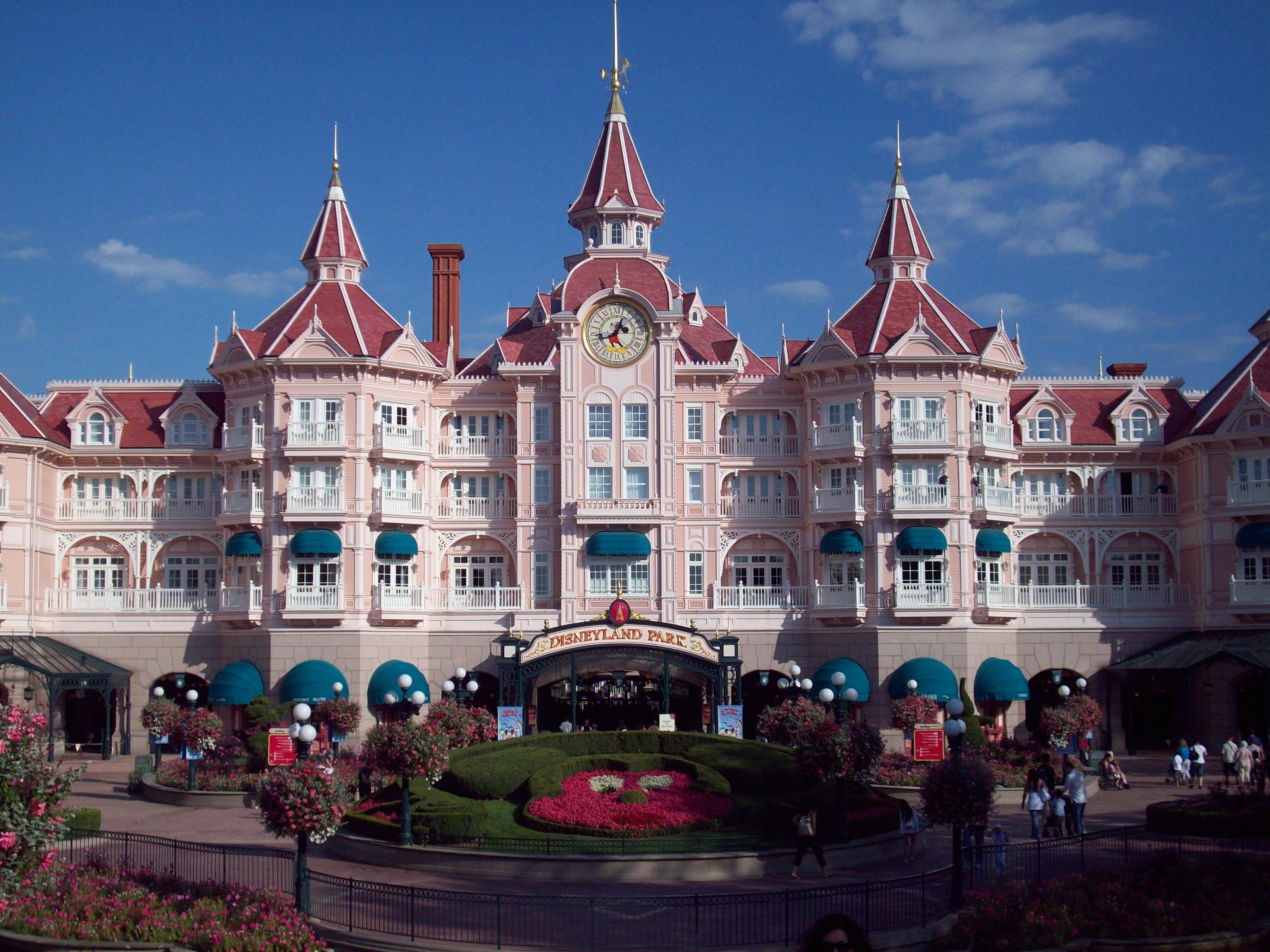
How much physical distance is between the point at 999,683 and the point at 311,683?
2471cm

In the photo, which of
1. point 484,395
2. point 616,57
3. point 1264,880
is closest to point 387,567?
point 484,395

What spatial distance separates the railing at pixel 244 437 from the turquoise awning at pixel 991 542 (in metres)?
27.4

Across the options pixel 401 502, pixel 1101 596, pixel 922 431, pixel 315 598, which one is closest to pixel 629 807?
pixel 315 598

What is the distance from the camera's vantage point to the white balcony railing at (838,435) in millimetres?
53000

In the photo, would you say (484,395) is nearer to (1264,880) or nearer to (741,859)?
(741,859)

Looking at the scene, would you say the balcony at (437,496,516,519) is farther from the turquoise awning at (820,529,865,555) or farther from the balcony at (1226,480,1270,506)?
the balcony at (1226,480,1270,506)

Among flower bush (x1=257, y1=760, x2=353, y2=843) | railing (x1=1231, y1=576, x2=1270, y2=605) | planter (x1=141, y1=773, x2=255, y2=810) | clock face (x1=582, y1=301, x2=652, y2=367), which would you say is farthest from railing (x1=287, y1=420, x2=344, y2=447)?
railing (x1=1231, y1=576, x2=1270, y2=605)

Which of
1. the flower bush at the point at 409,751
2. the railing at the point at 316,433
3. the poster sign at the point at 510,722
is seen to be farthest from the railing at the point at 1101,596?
the flower bush at the point at 409,751

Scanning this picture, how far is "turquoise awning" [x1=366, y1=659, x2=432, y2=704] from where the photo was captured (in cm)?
5072

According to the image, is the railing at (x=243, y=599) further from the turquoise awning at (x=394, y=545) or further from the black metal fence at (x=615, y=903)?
the black metal fence at (x=615, y=903)

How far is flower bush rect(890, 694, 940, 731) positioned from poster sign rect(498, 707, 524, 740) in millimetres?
12119

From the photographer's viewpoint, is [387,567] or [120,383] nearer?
[387,567]

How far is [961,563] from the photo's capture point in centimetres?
5256

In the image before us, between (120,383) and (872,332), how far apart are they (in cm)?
3067
